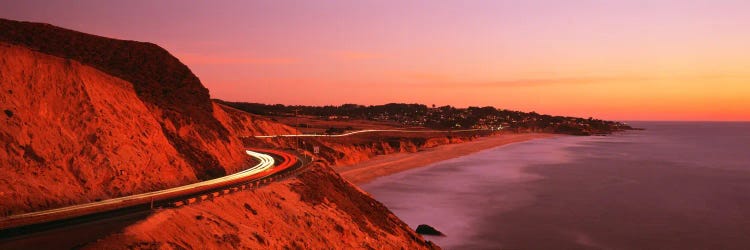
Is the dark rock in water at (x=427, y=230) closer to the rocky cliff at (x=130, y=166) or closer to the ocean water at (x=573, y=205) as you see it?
the ocean water at (x=573, y=205)

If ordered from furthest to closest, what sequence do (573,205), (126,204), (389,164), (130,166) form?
(389,164) < (573,205) < (130,166) < (126,204)

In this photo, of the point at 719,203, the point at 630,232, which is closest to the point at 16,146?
the point at 630,232

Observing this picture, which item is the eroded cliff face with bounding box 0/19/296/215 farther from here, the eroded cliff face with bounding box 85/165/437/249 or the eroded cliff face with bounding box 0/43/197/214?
the eroded cliff face with bounding box 85/165/437/249

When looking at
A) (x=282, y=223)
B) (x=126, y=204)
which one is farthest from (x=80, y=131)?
(x=282, y=223)

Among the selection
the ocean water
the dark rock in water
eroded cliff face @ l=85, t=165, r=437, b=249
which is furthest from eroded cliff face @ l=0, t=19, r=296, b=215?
the ocean water

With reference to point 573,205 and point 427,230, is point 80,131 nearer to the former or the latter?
point 427,230

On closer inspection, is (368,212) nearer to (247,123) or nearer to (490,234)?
(490,234)
